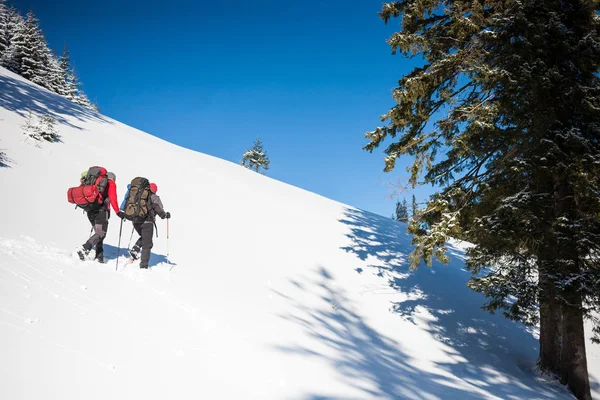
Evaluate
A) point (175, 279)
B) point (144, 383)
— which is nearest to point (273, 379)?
point (144, 383)

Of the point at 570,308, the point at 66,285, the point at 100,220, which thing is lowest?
the point at 66,285

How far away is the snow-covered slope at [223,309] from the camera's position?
3354 mm

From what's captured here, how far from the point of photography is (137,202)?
6.77 metres

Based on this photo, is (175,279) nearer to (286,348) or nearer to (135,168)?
(286,348)

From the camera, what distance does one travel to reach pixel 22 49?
3459 centimetres

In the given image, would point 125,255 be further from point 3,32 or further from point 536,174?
point 3,32

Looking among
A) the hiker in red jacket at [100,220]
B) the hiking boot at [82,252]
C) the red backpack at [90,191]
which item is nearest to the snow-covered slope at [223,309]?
the hiking boot at [82,252]

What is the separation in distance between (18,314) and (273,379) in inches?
119

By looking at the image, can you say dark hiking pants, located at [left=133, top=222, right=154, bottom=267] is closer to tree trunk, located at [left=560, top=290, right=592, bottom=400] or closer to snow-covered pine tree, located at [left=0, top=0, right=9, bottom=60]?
tree trunk, located at [left=560, top=290, right=592, bottom=400]

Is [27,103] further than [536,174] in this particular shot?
Yes

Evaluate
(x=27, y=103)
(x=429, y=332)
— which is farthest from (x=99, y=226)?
(x=27, y=103)

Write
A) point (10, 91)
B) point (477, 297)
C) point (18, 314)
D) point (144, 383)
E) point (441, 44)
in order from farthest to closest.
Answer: point (10, 91)
point (477, 297)
point (441, 44)
point (18, 314)
point (144, 383)

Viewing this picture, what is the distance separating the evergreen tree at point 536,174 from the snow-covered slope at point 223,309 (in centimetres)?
184

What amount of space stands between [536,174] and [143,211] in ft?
28.3
